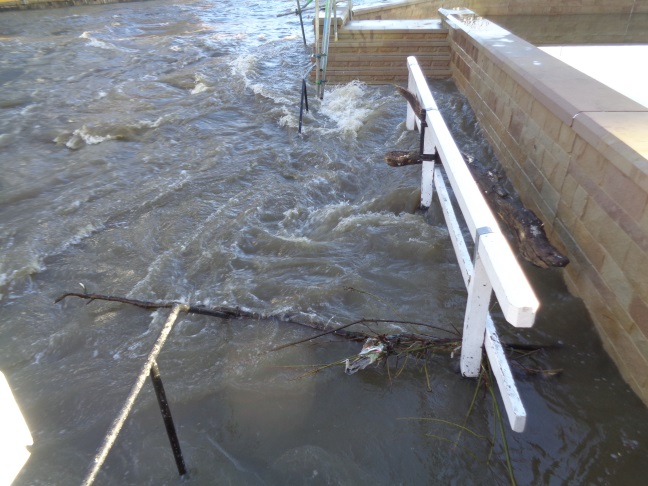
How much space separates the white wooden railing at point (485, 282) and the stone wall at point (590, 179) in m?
0.90

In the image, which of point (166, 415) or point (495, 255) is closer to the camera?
point (495, 255)

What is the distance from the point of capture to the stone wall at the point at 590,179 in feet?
9.88

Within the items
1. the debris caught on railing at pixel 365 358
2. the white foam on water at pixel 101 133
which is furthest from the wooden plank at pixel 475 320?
the white foam on water at pixel 101 133

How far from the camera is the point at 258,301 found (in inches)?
164

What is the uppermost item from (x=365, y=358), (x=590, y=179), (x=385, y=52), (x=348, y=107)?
(x=590, y=179)

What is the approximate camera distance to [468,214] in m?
2.66

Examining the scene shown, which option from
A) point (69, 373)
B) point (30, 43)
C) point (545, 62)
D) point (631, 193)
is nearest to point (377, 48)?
point (545, 62)

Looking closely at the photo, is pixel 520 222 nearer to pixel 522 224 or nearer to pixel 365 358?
pixel 522 224

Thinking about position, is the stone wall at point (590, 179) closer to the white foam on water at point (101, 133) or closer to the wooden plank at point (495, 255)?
the wooden plank at point (495, 255)

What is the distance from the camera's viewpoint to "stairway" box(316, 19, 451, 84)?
9156 mm

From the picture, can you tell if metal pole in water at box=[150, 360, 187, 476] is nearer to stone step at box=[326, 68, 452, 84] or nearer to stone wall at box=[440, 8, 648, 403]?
stone wall at box=[440, 8, 648, 403]

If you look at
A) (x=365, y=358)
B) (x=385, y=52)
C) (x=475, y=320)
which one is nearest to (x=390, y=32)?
(x=385, y=52)

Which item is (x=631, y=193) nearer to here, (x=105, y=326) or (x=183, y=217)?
(x=105, y=326)

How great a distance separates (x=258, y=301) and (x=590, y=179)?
2656mm
